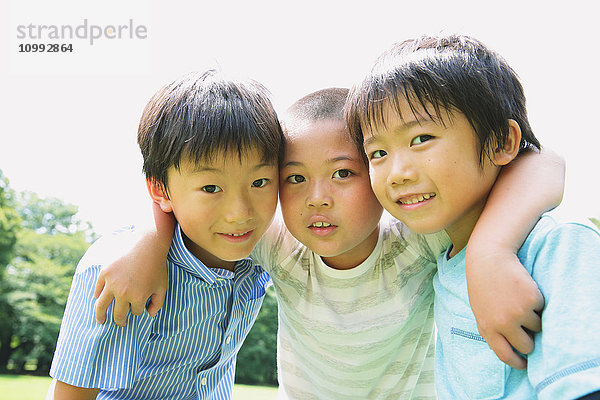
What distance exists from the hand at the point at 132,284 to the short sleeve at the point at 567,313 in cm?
117

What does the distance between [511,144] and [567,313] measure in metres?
0.57

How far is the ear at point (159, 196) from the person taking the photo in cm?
202

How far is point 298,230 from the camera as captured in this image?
2006 mm

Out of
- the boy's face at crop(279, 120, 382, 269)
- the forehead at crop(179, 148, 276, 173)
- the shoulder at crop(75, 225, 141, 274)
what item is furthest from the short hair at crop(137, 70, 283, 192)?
the shoulder at crop(75, 225, 141, 274)

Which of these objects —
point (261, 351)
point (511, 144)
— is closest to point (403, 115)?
point (511, 144)

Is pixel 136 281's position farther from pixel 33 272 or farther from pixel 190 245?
pixel 33 272

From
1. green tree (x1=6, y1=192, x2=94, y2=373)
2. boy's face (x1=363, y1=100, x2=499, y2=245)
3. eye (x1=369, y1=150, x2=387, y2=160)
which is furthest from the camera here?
green tree (x1=6, y1=192, x2=94, y2=373)

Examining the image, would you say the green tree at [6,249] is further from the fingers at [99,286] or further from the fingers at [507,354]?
the fingers at [507,354]

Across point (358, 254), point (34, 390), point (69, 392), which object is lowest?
point (34, 390)

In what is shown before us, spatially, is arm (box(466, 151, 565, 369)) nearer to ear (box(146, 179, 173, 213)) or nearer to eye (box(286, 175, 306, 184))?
eye (box(286, 175, 306, 184))

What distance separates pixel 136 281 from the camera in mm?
1811

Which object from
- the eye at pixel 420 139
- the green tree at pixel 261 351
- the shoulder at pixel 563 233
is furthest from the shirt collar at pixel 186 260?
the green tree at pixel 261 351

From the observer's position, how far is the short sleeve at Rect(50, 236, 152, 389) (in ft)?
5.98

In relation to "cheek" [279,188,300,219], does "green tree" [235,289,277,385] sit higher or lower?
lower
